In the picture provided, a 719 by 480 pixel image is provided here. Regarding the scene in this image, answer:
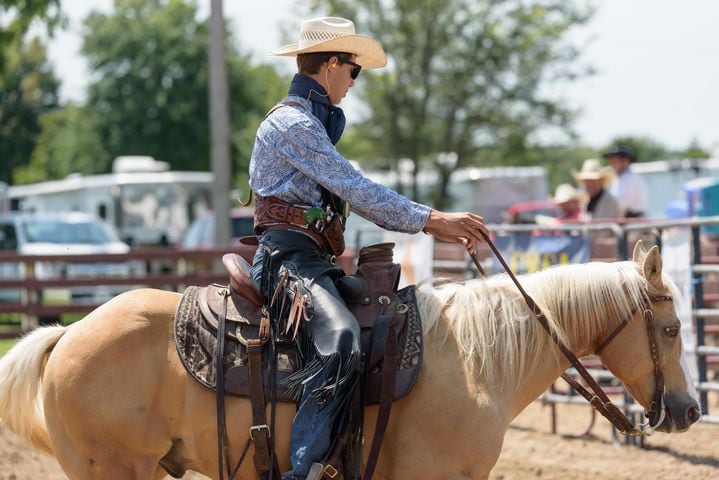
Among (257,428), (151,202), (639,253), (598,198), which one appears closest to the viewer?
(257,428)

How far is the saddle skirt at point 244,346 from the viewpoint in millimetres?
4098

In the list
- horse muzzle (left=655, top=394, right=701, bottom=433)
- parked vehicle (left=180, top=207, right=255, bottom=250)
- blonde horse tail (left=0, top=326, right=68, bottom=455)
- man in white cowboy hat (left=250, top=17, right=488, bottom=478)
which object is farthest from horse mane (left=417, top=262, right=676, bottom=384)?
parked vehicle (left=180, top=207, right=255, bottom=250)

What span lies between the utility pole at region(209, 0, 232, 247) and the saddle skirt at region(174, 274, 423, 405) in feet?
39.4

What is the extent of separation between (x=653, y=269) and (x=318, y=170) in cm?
153

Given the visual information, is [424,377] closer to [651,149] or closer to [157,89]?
[157,89]

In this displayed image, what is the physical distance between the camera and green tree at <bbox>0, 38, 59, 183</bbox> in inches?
2083

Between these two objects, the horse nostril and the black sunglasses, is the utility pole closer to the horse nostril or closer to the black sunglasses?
the black sunglasses

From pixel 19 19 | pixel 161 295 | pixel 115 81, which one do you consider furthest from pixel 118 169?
pixel 161 295

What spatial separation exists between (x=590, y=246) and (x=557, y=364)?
4462 millimetres

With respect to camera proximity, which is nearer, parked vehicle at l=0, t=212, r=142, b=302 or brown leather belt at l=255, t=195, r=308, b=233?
brown leather belt at l=255, t=195, r=308, b=233

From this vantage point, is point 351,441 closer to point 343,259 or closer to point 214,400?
point 214,400

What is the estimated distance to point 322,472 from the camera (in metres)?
3.93

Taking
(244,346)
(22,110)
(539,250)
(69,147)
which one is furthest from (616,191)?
(22,110)

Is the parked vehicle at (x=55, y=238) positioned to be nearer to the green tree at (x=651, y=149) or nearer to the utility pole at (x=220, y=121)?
the utility pole at (x=220, y=121)
